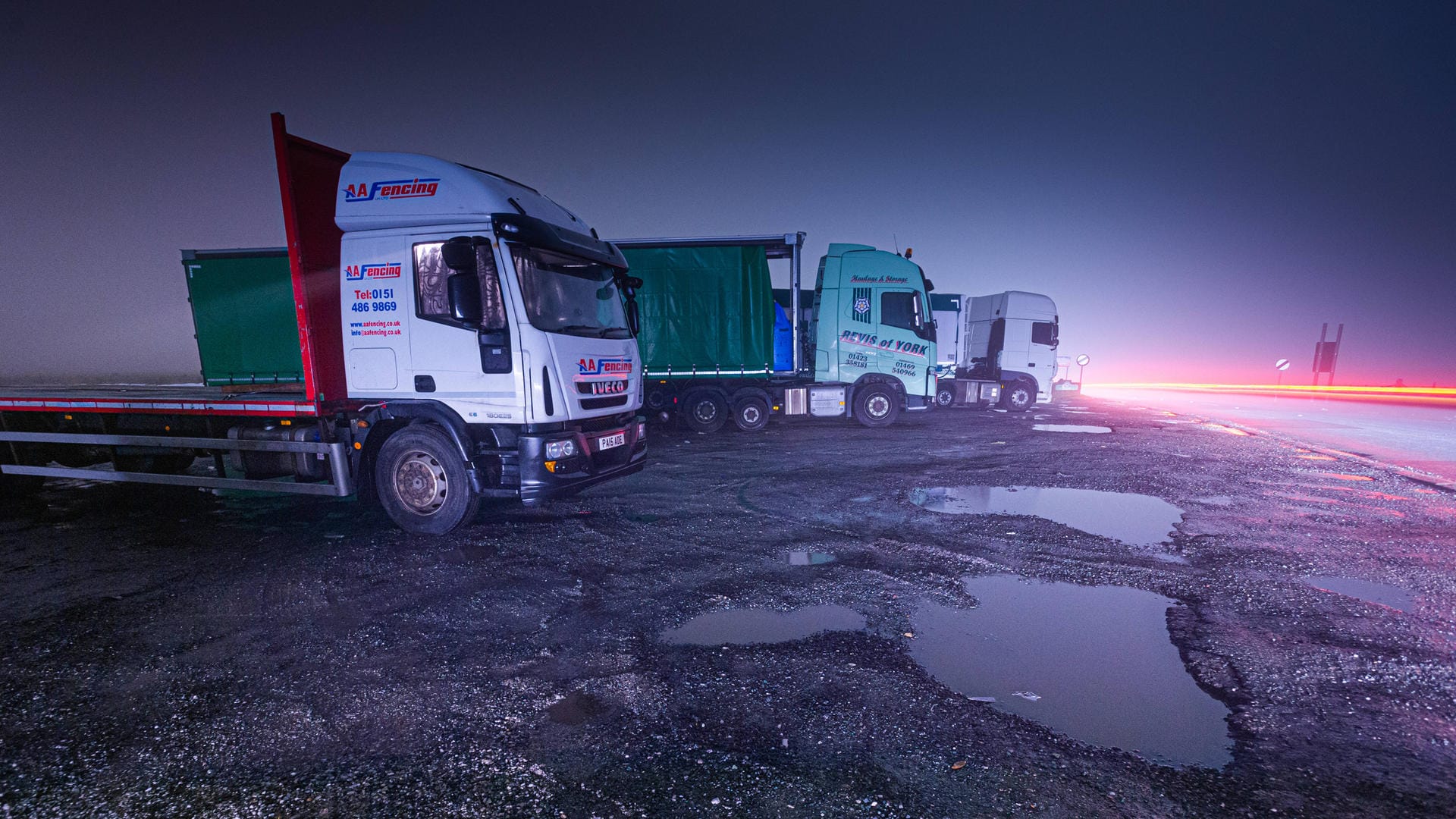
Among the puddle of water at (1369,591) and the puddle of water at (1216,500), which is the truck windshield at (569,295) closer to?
the puddle of water at (1369,591)

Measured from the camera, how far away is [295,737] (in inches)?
96.7

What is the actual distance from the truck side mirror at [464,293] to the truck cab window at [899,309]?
9.40m

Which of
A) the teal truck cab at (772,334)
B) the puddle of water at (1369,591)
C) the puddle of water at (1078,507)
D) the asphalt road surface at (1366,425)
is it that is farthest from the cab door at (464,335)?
the asphalt road surface at (1366,425)

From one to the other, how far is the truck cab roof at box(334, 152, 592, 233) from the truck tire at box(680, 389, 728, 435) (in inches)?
285

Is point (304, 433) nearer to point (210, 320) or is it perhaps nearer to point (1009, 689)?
point (1009, 689)

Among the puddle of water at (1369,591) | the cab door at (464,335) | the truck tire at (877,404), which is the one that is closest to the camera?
the puddle of water at (1369,591)

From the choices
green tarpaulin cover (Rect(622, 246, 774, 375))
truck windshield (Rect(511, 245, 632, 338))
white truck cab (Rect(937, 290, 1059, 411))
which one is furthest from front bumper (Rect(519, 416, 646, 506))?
white truck cab (Rect(937, 290, 1059, 411))

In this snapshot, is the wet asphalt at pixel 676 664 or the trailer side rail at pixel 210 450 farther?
the trailer side rail at pixel 210 450

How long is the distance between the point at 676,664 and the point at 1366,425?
21.1m

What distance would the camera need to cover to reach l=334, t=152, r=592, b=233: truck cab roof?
15.7 ft

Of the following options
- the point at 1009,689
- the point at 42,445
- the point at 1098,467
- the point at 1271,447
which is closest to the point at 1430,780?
the point at 1009,689

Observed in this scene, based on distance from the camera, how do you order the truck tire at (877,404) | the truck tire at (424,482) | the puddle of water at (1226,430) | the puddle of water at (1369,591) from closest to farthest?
the puddle of water at (1369,591) → the truck tire at (424,482) → the puddle of water at (1226,430) → the truck tire at (877,404)

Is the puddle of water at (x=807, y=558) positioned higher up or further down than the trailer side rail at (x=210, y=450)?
further down

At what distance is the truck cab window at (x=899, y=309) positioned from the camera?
12133 mm
